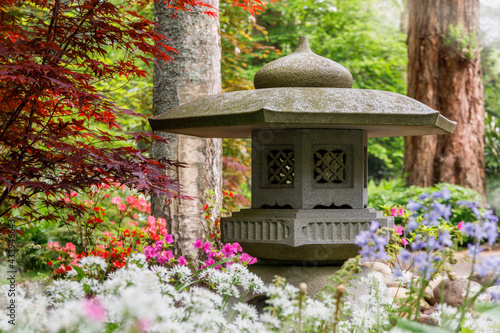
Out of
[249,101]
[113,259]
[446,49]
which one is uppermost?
[446,49]

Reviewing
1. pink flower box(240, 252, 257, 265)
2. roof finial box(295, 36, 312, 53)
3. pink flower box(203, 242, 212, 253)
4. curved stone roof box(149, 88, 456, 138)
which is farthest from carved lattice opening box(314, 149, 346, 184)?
pink flower box(203, 242, 212, 253)

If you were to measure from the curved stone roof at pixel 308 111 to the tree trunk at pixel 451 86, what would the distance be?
20.4 feet

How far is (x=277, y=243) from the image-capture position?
323cm

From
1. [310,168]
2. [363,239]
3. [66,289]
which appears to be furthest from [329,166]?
[66,289]

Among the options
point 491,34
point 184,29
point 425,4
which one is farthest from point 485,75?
point 184,29

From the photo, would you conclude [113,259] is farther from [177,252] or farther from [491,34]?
[491,34]

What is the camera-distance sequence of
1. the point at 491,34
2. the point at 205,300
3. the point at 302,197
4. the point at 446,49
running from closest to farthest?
the point at 205,300
the point at 302,197
the point at 446,49
the point at 491,34

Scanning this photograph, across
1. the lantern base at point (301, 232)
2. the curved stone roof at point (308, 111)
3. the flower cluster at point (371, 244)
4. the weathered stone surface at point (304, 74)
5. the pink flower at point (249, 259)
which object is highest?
the weathered stone surface at point (304, 74)

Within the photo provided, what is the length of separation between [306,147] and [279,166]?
258 millimetres

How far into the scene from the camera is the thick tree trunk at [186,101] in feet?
15.4

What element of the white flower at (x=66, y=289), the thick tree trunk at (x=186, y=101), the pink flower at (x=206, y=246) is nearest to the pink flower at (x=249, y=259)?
the pink flower at (x=206, y=246)

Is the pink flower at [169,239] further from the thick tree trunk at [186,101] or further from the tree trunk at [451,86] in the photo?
the tree trunk at [451,86]

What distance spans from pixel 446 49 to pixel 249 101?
714cm

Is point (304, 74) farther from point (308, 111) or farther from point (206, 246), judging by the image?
point (206, 246)
